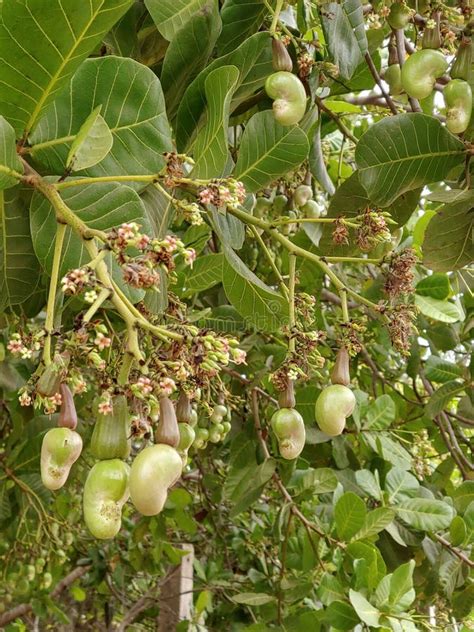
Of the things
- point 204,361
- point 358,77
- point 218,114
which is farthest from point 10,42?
point 358,77

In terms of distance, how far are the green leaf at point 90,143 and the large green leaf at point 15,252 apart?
0.20m

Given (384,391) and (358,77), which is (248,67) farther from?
(384,391)

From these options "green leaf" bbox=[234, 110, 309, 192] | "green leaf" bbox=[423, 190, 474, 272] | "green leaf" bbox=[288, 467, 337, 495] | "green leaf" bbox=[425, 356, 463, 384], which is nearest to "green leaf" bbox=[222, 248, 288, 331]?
"green leaf" bbox=[234, 110, 309, 192]

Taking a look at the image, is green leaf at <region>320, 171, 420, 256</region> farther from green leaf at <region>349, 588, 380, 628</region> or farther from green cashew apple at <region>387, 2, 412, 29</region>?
green leaf at <region>349, 588, 380, 628</region>

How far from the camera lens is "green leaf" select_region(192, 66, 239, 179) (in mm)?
1144

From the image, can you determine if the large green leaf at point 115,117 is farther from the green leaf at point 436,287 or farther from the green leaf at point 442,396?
the green leaf at point 442,396

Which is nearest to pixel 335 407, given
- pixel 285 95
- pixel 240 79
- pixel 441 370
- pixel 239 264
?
pixel 239 264

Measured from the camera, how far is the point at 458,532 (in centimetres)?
205

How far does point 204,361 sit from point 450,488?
217 cm

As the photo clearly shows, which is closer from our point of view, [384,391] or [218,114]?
[218,114]

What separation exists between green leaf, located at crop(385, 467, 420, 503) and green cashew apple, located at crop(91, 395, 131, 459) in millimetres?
1420

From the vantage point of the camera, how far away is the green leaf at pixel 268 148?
4.49 ft

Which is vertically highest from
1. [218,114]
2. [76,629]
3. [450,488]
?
[218,114]

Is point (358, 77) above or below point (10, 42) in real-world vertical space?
below
